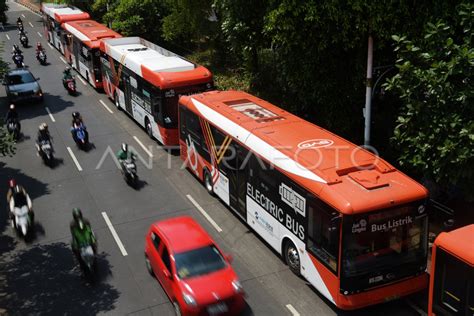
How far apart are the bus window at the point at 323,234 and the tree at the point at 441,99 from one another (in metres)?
3.31

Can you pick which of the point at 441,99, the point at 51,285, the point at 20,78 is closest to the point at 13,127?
the point at 20,78

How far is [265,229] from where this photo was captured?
15.1 metres

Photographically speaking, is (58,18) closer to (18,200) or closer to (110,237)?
(18,200)

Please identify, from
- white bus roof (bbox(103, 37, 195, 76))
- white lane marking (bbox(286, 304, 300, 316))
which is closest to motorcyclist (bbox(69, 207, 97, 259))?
white lane marking (bbox(286, 304, 300, 316))

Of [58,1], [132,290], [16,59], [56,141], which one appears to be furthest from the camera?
[58,1]

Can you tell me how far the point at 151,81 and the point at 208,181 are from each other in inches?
227

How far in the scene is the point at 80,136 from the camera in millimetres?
23375

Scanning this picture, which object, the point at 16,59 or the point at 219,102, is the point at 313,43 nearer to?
the point at 219,102

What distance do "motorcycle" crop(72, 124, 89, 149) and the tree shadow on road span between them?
8.27 metres

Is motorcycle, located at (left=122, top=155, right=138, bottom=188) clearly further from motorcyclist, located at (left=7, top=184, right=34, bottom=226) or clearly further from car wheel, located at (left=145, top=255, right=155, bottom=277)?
car wheel, located at (left=145, top=255, right=155, bottom=277)

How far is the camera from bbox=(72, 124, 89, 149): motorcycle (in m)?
23.4

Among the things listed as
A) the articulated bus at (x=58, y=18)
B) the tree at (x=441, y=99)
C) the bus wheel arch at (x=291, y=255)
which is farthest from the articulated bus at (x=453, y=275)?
the articulated bus at (x=58, y=18)

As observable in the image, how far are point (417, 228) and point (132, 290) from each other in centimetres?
711

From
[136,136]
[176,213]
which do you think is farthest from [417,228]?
[136,136]
